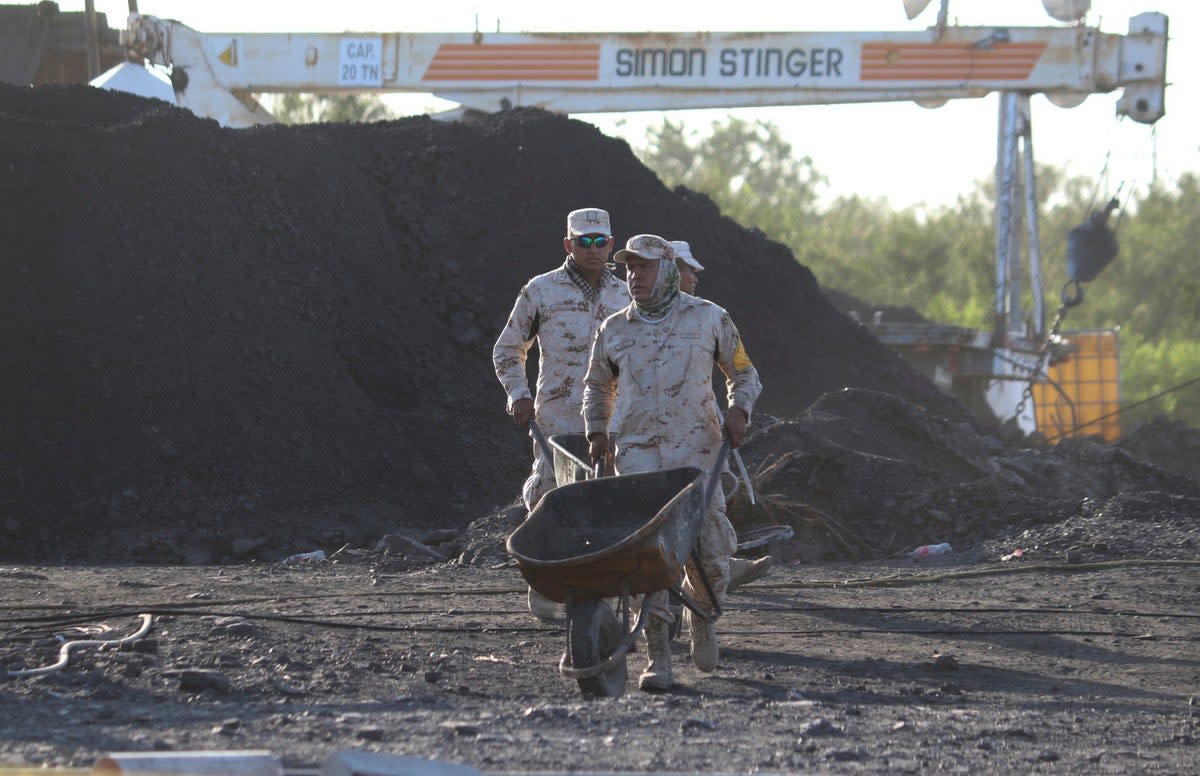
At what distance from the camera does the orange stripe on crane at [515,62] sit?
21.4 meters

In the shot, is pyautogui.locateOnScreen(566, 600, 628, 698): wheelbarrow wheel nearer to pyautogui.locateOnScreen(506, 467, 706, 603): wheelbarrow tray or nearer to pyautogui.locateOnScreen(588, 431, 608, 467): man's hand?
pyautogui.locateOnScreen(506, 467, 706, 603): wheelbarrow tray

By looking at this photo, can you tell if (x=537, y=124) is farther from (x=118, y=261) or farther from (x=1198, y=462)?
(x=1198, y=462)

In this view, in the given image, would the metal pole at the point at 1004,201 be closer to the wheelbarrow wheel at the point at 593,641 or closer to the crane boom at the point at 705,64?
the crane boom at the point at 705,64

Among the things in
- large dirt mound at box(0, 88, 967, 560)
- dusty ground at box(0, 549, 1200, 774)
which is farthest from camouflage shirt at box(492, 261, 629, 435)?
large dirt mound at box(0, 88, 967, 560)

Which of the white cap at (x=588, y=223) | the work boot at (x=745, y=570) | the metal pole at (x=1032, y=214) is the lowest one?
the work boot at (x=745, y=570)

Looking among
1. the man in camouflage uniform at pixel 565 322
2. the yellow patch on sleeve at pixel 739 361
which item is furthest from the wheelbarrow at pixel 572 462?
the yellow patch on sleeve at pixel 739 361

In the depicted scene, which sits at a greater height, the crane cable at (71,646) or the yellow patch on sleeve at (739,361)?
the yellow patch on sleeve at (739,361)

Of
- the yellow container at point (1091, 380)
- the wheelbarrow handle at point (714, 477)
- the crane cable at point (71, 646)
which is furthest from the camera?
the yellow container at point (1091, 380)

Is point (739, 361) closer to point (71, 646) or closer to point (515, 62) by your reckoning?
point (71, 646)

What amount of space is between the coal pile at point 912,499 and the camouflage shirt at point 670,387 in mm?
5180

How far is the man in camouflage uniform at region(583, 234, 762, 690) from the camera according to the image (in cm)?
761

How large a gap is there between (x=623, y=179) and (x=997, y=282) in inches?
211

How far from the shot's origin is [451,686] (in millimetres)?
7242

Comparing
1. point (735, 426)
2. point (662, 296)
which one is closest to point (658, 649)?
point (735, 426)
